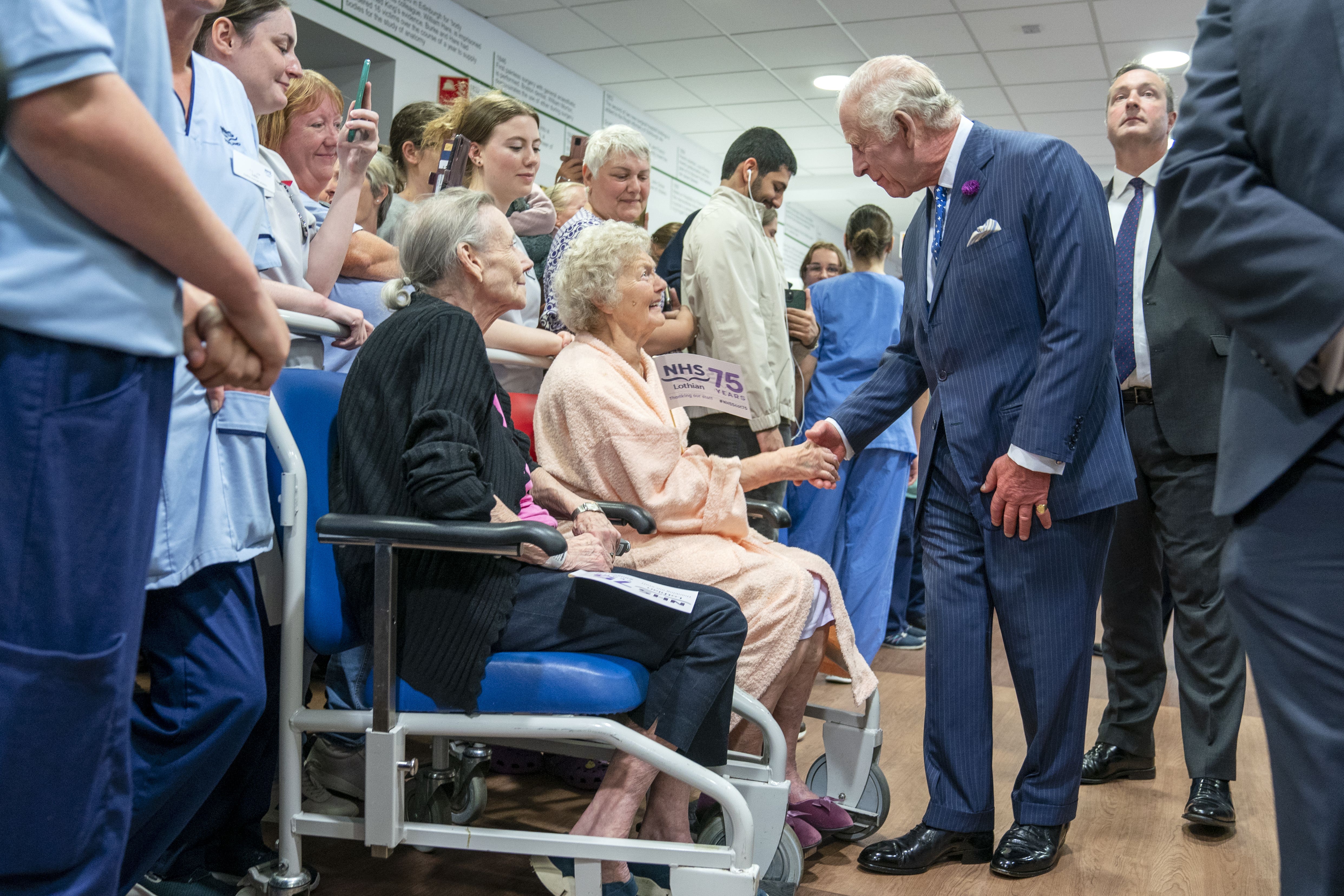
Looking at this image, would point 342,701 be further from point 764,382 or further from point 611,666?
point 764,382

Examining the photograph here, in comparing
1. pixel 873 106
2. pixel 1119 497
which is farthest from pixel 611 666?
pixel 873 106

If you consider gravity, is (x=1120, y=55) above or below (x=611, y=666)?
above

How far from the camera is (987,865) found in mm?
2029

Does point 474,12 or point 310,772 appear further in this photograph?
point 474,12

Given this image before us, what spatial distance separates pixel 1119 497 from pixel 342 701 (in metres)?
1.38

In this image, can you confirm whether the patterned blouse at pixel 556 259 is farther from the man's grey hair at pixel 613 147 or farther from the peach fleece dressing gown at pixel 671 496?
the peach fleece dressing gown at pixel 671 496

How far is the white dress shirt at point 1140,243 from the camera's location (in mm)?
2488

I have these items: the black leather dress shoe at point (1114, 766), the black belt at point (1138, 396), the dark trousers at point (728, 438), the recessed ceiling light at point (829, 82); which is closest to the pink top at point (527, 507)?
the dark trousers at point (728, 438)

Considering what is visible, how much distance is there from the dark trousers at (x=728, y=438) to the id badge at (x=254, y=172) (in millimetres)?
1404

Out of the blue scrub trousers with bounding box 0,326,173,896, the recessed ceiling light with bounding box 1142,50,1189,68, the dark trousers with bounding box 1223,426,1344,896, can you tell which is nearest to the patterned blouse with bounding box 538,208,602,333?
the blue scrub trousers with bounding box 0,326,173,896

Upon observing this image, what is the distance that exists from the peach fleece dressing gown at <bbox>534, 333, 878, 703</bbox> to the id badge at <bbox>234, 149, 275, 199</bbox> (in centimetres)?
64

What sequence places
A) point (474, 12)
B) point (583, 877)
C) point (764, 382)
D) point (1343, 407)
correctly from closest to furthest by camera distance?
point (1343, 407), point (583, 877), point (764, 382), point (474, 12)

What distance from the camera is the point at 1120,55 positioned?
621cm

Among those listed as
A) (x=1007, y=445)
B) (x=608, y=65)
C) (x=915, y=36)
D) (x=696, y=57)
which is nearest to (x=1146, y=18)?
(x=915, y=36)
